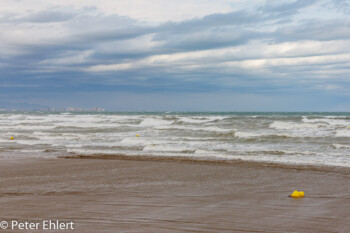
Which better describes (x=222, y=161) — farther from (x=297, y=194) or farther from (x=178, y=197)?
(x=178, y=197)

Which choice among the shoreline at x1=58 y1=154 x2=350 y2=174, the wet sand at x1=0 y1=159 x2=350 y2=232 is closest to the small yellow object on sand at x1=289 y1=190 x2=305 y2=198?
the wet sand at x1=0 y1=159 x2=350 y2=232

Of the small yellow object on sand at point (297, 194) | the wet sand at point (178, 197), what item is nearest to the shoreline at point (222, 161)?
the wet sand at point (178, 197)

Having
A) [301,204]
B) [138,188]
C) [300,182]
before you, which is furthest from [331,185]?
[138,188]

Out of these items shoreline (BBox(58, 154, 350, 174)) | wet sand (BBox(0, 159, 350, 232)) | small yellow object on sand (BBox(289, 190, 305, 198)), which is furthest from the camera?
shoreline (BBox(58, 154, 350, 174))

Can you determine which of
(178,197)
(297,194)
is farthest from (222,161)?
(178,197)

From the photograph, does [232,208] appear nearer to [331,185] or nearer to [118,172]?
[331,185]

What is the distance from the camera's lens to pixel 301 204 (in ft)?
21.5

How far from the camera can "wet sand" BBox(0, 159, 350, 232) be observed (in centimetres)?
534

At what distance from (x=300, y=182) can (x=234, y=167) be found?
8.80 ft

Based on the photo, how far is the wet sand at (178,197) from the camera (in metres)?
5.34

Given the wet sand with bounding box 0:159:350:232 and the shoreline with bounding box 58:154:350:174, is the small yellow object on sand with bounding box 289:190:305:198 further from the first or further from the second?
the shoreline with bounding box 58:154:350:174

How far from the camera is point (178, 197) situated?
7090mm

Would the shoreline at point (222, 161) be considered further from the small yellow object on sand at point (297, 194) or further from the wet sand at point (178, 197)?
the small yellow object on sand at point (297, 194)

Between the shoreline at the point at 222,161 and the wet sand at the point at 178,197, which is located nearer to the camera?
the wet sand at the point at 178,197
